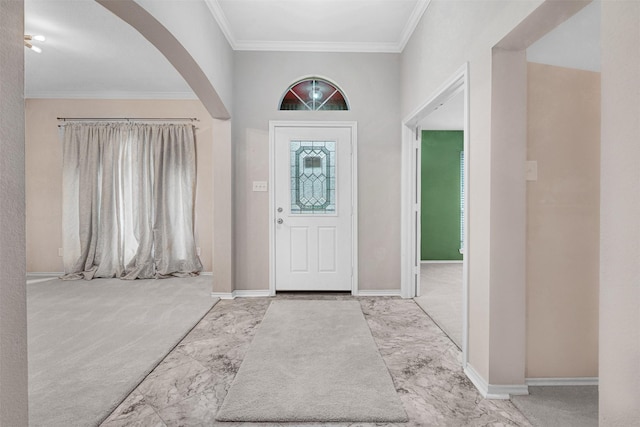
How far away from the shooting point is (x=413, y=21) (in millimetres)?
3123

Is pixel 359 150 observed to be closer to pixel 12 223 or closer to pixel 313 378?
pixel 313 378

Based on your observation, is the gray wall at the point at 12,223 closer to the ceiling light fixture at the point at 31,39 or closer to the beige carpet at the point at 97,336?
the beige carpet at the point at 97,336

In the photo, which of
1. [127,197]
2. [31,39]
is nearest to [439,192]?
[127,197]

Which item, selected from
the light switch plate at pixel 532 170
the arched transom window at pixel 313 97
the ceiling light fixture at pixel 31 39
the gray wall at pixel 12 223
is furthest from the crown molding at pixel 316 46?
the gray wall at pixel 12 223

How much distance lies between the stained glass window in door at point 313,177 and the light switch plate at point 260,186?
317mm

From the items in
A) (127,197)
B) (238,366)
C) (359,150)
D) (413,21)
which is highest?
(413,21)

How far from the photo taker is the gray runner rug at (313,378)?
166cm

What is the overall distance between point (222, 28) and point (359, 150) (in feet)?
6.32

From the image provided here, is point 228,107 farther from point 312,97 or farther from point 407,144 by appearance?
point 407,144

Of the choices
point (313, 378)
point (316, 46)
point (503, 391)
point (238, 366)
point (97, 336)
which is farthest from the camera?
point (316, 46)

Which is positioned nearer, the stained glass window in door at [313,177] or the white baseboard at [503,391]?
the white baseboard at [503,391]

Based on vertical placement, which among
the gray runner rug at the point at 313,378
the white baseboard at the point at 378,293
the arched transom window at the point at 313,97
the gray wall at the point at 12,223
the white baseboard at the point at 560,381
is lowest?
the gray runner rug at the point at 313,378

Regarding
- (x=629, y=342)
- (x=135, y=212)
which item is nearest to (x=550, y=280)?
(x=629, y=342)

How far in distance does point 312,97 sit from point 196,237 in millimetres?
2743
